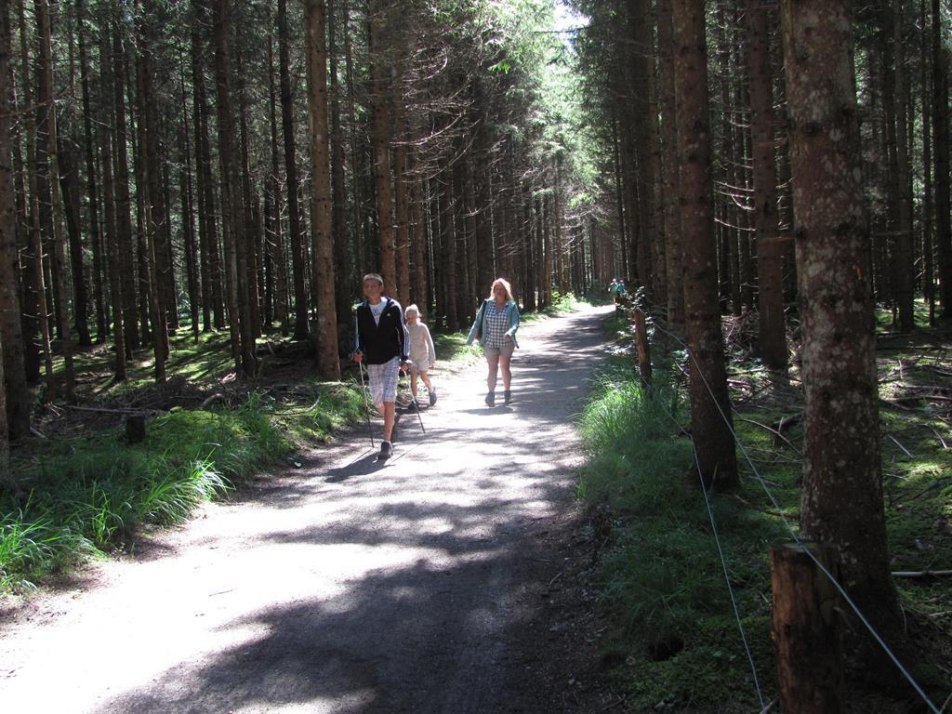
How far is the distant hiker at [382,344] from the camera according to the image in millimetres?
→ 9156

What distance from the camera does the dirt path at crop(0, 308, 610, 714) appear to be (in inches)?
150

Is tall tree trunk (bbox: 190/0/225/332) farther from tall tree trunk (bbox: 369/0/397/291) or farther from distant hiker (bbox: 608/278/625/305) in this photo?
distant hiker (bbox: 608/278/625/305)

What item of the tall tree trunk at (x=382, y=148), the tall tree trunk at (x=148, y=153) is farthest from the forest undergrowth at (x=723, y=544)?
the tall tree trunk at (x=148, y=153)

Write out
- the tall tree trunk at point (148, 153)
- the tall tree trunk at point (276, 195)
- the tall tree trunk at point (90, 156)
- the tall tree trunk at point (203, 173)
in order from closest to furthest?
the tall tree trunk at point (148, 153), the tall tree trunk at point (203, 173), the tall tree trunk at point (90, 156), the tall tree trunk at point (276, 195)

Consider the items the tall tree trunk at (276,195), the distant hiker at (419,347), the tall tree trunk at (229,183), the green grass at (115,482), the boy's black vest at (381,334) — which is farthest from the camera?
the tall tree trunk at (276,195)

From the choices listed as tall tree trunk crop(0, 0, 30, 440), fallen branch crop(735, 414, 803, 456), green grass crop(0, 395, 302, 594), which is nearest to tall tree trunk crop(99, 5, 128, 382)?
tall tree trunk crop(0, 0, 30, 440)

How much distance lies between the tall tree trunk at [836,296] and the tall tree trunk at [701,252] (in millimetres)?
2468

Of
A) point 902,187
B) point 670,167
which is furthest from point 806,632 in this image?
point 902,187

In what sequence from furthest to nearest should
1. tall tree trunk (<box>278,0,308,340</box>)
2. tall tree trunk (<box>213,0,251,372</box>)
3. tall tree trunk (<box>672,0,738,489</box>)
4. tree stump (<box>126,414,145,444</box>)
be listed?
tall tree trunk (<box>278,0,308,340</box>), tall tree trunk (<box>213,0,251,372</box>), tree stump (<box>126,414,145,444</box>), tall tree trunk (<box>672,0,738,489</box>)

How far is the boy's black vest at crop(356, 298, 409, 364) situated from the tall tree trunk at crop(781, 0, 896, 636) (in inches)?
250

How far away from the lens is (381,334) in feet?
30.0

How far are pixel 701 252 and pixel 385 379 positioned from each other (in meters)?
4.67

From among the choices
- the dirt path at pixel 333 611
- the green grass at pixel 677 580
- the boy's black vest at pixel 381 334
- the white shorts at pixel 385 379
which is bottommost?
the dirt path at pixel 333 611

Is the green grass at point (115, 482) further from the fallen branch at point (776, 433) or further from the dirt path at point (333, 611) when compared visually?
the fallen branch at point (776, 433)
